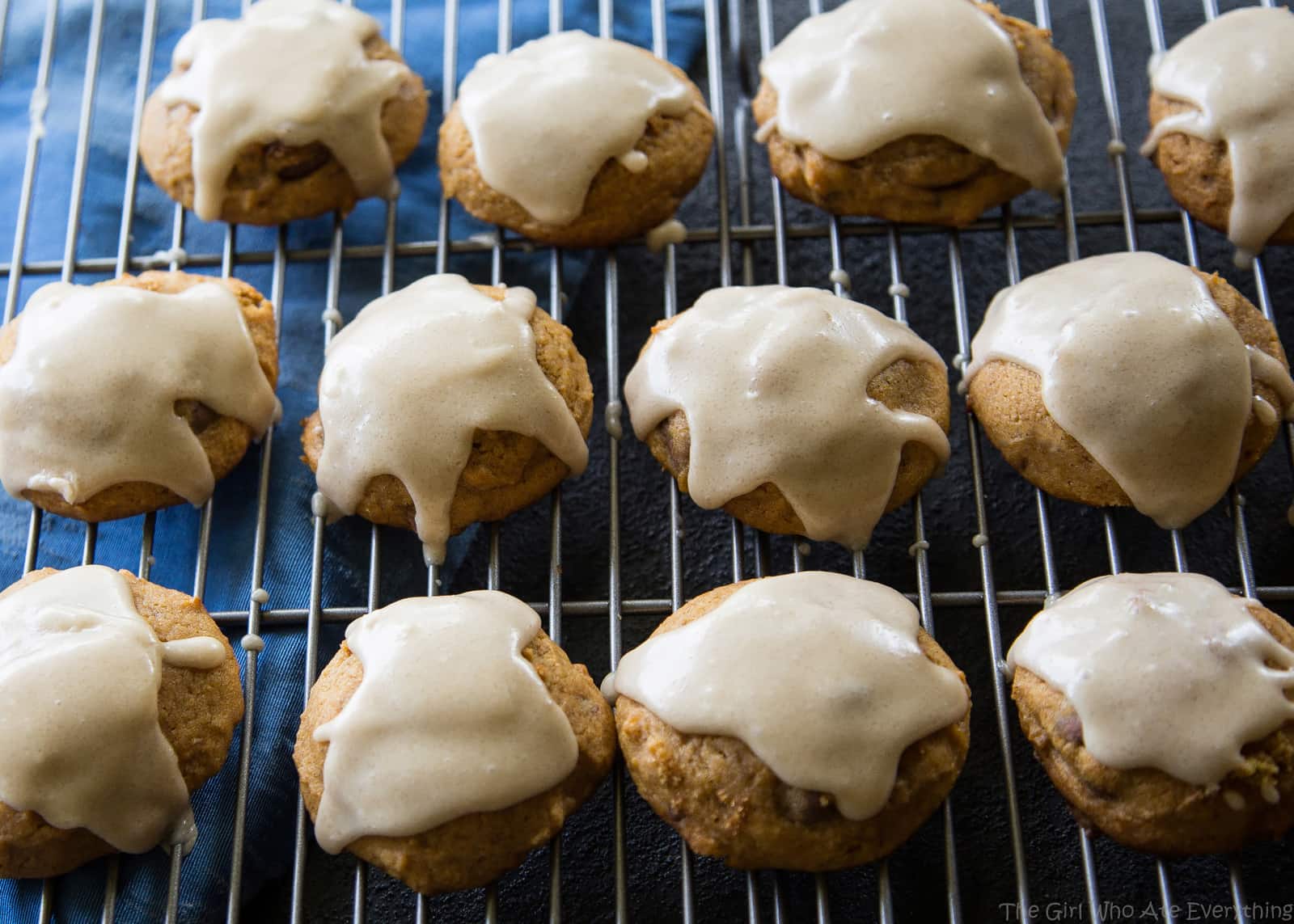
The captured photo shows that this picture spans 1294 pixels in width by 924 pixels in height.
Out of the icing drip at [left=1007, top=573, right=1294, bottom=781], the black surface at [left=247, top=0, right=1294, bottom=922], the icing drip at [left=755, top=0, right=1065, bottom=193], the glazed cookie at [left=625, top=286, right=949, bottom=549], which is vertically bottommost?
the black surface at [left=247, top=0, right=1294, bottom=922]

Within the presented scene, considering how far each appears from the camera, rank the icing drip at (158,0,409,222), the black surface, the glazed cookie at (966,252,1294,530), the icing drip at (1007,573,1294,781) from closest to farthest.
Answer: the icing drip at (1007,573,1294,781), the glazed cookie at (966,252,1294,530), the black surface, the icing drip at (158,0,409,222)

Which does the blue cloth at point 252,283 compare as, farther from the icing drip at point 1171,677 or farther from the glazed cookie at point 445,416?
the icing drip at point 1171,677

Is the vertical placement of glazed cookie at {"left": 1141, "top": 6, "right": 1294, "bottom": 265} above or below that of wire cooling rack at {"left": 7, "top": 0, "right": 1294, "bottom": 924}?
above

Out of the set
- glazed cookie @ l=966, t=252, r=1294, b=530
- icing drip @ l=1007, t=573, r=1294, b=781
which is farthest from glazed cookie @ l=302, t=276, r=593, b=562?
icing drip @ l=1007, t=573, r=1294, b=781

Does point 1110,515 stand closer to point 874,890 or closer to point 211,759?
point 874,890

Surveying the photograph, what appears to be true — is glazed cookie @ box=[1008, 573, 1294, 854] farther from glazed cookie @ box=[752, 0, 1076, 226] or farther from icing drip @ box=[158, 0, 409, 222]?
icing drip @ box=[158, 0, 409, 222]

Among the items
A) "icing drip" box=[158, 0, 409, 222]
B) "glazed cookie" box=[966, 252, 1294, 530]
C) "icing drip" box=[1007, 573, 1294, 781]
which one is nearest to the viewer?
"icing drip" box=[1007, 573, 1294, 781]

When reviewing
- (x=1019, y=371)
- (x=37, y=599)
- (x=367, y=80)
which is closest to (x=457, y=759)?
(x=37, y=599)
